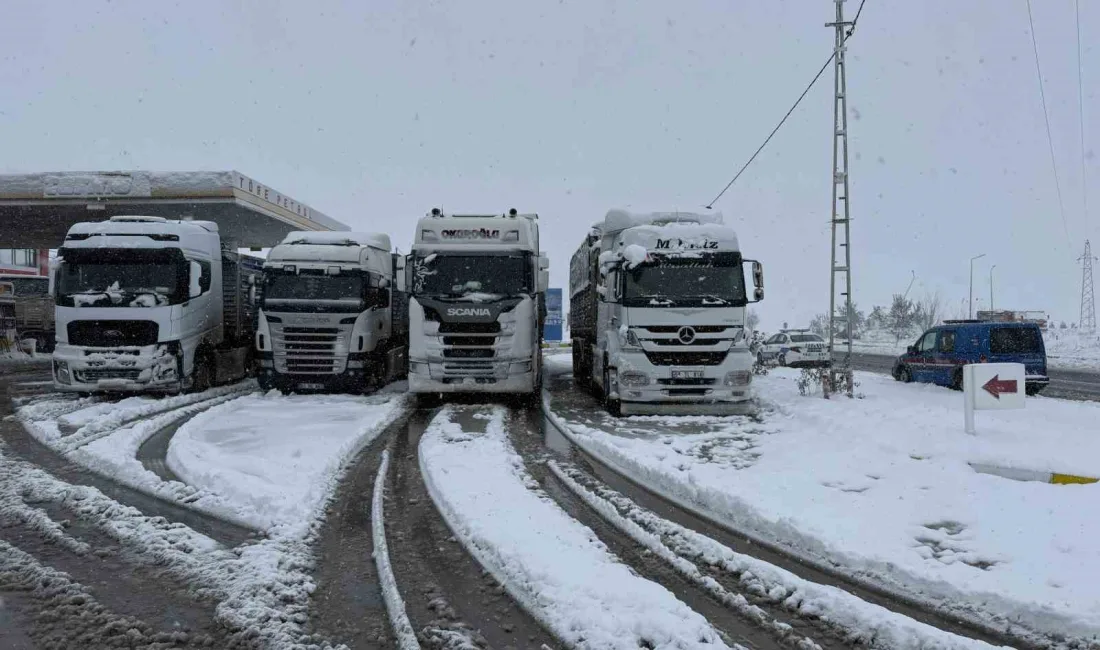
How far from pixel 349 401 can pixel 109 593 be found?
8.97 metres

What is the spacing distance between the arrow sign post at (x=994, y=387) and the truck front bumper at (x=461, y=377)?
7.00 m

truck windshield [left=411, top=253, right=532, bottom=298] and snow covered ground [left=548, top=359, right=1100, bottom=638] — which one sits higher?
truck windshield [left=411, top=253, right=532, bottom=298]

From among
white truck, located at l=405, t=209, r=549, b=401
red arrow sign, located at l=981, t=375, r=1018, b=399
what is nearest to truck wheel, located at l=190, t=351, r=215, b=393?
white truck, located at l=405, t=209, r=549, b=401

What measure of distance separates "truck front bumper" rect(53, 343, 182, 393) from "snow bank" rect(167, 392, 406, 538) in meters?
1.82

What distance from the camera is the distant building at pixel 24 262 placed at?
45.9 metres

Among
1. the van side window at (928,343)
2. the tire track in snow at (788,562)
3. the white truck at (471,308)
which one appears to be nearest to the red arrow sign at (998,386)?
the tire track in snow at (788,562)

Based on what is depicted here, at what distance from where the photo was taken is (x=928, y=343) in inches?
645

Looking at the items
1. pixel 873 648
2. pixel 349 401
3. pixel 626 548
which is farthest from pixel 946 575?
pixel 349 401

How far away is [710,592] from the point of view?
3.84m

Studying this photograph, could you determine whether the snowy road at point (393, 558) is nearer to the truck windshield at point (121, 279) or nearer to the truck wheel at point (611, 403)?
the truck wheel at point (611, 403)

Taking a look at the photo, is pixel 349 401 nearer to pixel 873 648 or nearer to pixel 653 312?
pixel 653 312

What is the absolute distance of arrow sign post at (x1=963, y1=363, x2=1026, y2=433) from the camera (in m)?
8.07

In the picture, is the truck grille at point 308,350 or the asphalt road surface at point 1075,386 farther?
the asphalt road surface at point 1075,386

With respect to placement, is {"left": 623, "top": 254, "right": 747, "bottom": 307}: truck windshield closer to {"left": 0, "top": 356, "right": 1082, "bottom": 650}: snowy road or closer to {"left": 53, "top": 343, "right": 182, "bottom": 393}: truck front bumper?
{"left": 0, "top": 356, "right": 1082, "bottom": 650}: snowy road
